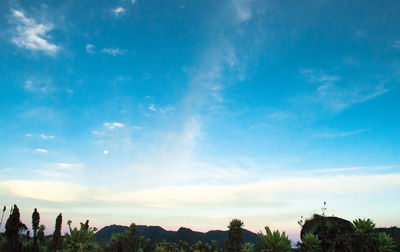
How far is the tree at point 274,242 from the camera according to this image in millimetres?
26547

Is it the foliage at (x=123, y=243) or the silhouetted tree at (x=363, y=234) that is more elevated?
the silhouetted tree at (x=363, y=234)

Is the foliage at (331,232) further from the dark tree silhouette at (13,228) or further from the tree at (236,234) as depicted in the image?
the dark tree silhouette at (13,228)

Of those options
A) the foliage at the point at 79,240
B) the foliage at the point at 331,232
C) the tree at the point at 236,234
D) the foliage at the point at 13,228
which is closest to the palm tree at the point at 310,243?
the foliage at the point at 331,232

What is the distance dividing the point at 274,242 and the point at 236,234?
15910 millimetres

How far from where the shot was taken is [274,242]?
87.6 feet

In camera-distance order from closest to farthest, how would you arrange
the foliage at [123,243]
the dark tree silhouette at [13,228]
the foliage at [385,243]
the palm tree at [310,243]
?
the palm tree at [310,243], the foliage at [385,243], the dark tree silhouette at [13,228], the foliage at [123,243]

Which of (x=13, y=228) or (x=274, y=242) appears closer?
(x=274, y=242)

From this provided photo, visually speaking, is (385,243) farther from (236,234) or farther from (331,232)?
(236,234)

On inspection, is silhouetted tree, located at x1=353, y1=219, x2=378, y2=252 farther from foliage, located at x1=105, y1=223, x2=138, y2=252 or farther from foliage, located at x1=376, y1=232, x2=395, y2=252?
foliage, located at x1=105, y1=223, x2=138, y2=252

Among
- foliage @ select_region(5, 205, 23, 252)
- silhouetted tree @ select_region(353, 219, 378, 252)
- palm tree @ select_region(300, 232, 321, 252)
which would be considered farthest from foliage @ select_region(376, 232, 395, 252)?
foliage @ select_region(5, 205, 23, 252)

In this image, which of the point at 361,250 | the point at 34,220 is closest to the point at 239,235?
the point at 361,250

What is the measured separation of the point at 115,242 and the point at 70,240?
2682 inches

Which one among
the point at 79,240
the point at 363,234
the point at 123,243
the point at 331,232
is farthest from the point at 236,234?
the point at 123,243

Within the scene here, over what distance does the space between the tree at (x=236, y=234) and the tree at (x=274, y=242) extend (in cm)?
1478
